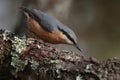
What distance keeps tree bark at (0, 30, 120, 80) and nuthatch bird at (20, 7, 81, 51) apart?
451 mm

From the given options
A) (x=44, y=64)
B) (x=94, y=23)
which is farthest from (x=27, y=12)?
(x=94, y=23)

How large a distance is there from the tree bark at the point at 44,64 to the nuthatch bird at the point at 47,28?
0.45m

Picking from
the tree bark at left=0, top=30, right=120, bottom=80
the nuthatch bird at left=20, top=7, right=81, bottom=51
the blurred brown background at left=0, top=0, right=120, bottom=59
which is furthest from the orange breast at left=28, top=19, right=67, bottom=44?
the blurred brown background at left=0, top=0, right=120, bottom=59

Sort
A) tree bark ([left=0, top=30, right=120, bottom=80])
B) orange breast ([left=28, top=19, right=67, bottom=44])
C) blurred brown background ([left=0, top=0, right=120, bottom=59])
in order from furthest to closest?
blurred brown background ([left=0, top=0, right=120, bottom=59]) → orange breast ([left=28, top=19, right=67, bottom=44]) → tree bark ([left=0, top=30, right=120, bottom=80])

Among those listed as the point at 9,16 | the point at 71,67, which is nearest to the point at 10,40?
the point at 71,67

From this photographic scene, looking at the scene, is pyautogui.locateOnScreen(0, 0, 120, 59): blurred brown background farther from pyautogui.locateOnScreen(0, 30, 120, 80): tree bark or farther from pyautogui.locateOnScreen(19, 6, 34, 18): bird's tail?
pyautogui.locateOnScreen(0, 30, 120, 80): tree bark

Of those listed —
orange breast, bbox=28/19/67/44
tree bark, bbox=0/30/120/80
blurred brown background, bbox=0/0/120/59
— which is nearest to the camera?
tree bark, bbox=0/30/120/80

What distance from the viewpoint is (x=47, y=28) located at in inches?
137

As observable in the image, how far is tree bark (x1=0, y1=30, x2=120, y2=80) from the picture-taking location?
8.34ft

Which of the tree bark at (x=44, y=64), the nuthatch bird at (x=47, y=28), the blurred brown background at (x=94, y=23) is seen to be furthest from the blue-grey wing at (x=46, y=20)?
the blurred brown background at (x=94, y=23)

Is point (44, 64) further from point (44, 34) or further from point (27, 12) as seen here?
point (27, 12)

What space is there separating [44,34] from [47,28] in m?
0.07

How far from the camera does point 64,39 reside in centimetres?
359

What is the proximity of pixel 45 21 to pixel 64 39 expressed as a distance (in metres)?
0.24
